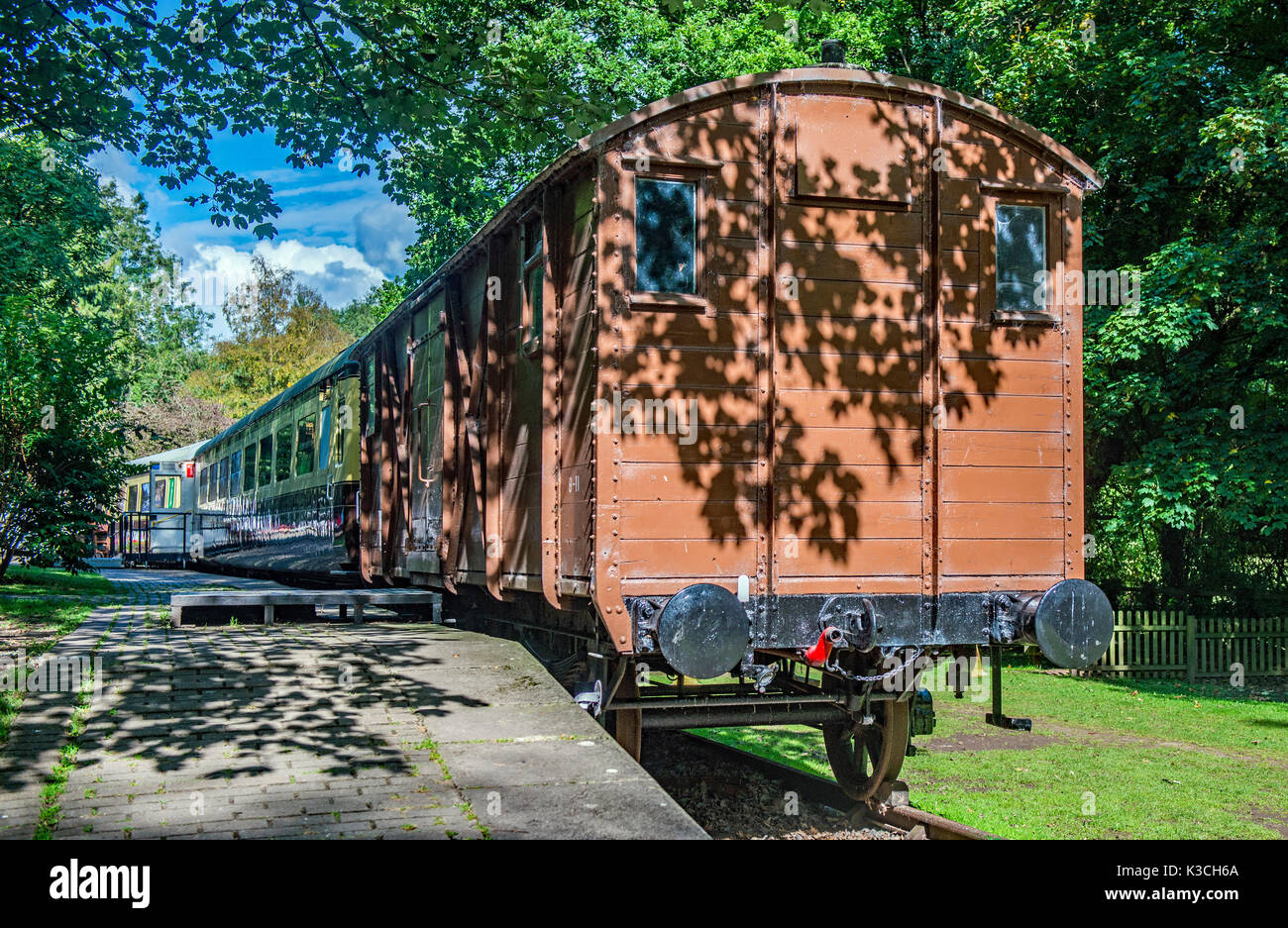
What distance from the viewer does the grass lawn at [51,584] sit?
1483cm

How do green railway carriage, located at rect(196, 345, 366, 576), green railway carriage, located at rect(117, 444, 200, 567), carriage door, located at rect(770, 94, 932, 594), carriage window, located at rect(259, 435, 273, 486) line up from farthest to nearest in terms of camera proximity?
green railway carriage, located at rect(117, 444, 200, 567), carriage window, located at rect(259, 435, 273, 486), green railway carriage, located at rect(196, 345, 366, 576), carriage door, located at rect(770, 94, 932, 594)

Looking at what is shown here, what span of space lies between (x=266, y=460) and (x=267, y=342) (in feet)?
115

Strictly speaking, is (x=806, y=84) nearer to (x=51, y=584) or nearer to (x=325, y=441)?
(x=325, y=441)

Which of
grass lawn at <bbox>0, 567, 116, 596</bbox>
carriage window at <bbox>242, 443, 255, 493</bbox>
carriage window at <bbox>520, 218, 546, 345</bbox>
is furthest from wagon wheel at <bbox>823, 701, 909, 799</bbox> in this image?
carriage window at <bbox>242, 443, 255, 493</bbox>

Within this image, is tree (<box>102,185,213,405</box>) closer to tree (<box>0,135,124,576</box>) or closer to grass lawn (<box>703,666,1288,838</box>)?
tree (<box>0,135,124,576</box>)

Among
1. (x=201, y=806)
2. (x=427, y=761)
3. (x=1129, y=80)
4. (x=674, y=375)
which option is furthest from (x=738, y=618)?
(x=1129, y=80)

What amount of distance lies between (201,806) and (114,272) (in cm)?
5485

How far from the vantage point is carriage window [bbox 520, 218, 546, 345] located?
736 centimetres

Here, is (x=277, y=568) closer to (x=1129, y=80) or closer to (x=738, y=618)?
(x=738, y=618)

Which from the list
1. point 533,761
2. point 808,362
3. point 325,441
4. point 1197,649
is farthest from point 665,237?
point 1197,649

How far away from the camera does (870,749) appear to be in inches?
305

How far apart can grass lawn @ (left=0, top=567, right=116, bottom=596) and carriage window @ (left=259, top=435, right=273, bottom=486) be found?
2.88 metres

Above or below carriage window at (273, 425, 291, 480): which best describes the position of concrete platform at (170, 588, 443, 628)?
below
